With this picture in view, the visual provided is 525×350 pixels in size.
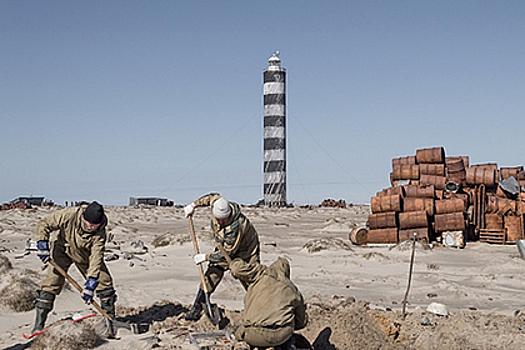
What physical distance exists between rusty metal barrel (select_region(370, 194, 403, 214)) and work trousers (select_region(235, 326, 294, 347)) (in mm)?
11973

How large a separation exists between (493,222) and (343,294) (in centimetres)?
947

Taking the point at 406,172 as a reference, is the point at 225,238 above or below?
below

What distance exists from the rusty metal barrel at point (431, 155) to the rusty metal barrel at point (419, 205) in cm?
160

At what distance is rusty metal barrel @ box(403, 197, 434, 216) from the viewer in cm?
1719

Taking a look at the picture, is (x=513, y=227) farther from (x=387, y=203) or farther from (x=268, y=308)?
(x=268, y=308)

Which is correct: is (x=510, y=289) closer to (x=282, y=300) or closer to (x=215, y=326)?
(x=215, y=326)

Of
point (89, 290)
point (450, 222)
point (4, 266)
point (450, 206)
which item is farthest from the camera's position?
point (450, 206)

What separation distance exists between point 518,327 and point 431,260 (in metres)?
7.38

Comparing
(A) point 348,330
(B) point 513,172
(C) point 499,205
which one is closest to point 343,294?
(A) point 348,330

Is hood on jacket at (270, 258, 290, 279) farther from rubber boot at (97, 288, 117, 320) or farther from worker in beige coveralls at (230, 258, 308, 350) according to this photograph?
rubber boot at (97, 288, 117, 320)

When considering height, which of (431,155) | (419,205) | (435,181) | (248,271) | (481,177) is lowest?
(248,271)

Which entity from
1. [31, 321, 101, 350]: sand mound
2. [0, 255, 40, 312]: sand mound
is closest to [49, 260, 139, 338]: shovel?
[31, 321, 101, 350]: sand mound

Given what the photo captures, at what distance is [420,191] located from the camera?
1744 centimetres

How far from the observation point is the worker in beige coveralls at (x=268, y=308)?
18.1 feet
